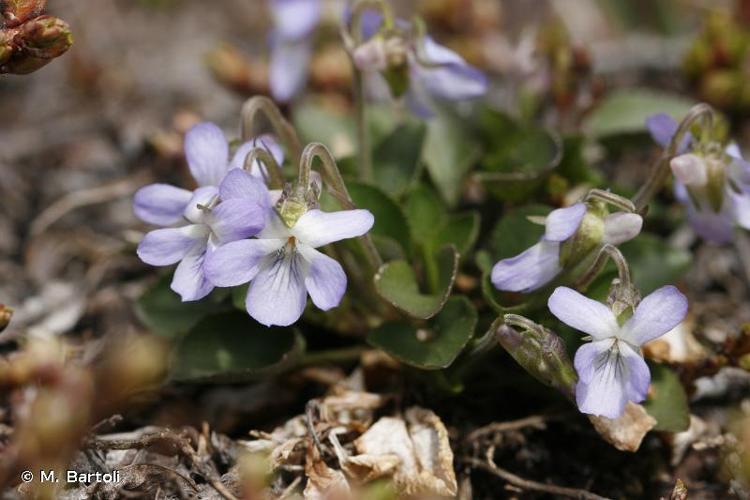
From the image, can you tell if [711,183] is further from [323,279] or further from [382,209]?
[323,279]

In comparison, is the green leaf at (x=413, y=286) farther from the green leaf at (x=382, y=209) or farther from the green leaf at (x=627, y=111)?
the green leaf at (x=627, y=111)

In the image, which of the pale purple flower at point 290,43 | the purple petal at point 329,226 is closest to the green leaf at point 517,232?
the purple petal at point 329,226

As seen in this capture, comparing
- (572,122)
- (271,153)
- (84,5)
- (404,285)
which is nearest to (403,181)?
(404,285)

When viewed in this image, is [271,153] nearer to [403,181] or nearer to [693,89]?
[403,181]

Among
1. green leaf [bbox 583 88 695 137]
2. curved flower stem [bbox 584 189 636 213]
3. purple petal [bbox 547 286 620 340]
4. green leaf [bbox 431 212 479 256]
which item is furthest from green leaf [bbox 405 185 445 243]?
green leaf [bbox 583 88 695 137]

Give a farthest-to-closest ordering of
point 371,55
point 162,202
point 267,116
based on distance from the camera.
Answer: point 371,55, point 267,116, point 162,202

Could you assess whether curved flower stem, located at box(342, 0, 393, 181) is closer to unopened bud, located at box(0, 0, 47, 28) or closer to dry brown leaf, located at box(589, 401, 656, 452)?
unopened bud, located at box(0, 0, 47, 28)

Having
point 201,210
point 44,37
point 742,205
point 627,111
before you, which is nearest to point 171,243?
point 201,210
